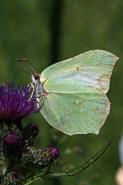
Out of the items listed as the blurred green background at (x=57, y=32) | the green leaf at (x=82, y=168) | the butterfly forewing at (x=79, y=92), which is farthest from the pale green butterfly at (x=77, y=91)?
the blurred green background at (x=57, y=32)

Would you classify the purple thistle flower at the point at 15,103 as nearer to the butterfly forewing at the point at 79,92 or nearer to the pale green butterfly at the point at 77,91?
the pale green butterfly at the point at 77,91

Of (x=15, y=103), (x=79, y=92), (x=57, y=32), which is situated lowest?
(x=57, y=32)

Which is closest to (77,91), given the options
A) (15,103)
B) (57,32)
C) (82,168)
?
(15,103)

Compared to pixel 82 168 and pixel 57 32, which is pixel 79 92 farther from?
pixel 57 32

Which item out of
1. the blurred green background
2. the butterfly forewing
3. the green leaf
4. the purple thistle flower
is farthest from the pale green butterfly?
the blurred green background

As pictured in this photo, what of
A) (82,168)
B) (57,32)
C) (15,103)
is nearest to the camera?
(82,168)

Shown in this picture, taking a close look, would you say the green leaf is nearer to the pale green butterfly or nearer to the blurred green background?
the pale green butterfly
